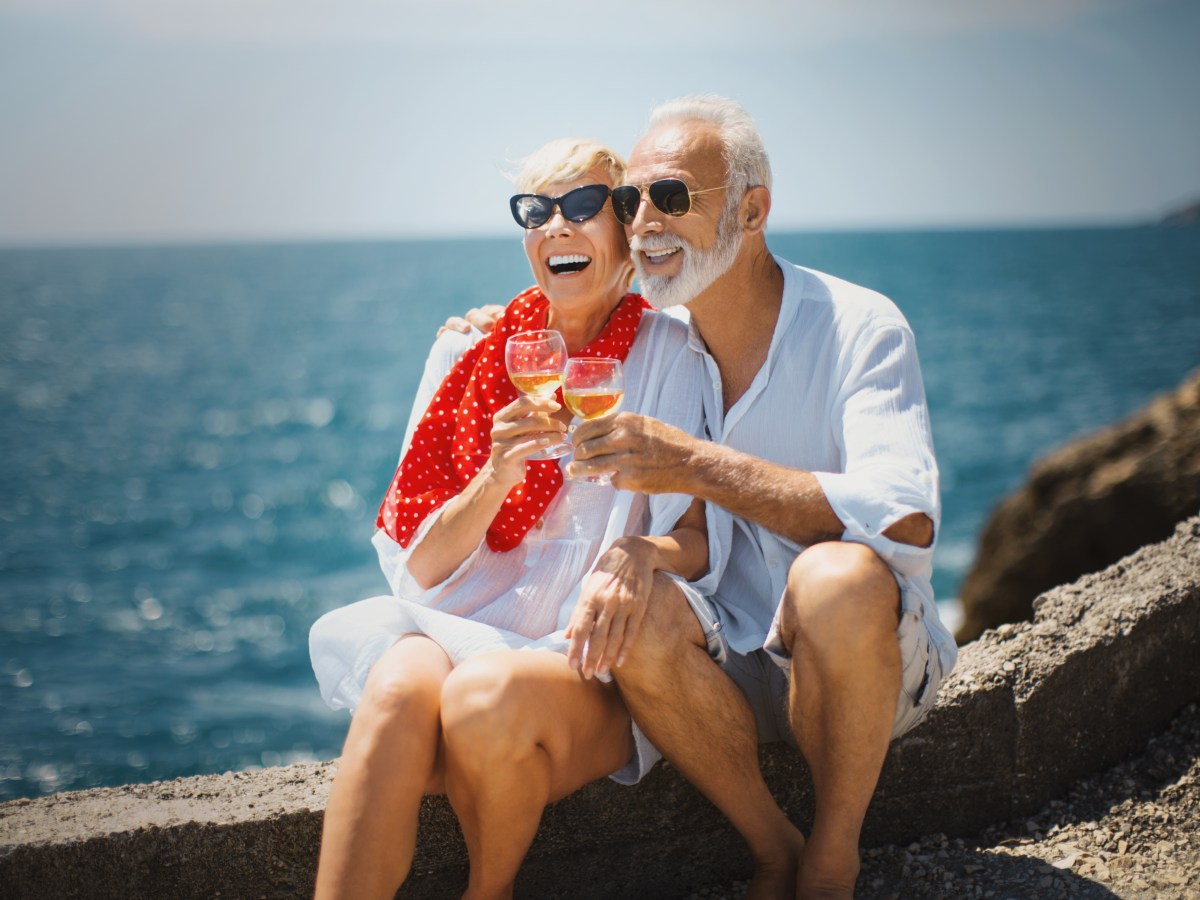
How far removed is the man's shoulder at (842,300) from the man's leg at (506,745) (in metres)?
1.32

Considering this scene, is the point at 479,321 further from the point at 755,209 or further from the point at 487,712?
the point at 487,712

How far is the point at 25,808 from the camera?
3.27m

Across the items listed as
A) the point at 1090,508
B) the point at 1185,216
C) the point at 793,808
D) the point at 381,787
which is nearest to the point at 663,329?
the point at 793,808

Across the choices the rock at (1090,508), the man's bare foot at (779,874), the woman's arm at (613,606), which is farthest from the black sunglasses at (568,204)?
the rock at (1090,508)

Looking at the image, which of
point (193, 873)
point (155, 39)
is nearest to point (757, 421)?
point (193, 873)

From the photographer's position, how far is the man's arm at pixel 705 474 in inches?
114

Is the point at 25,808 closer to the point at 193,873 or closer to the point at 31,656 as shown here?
the point at 193,873

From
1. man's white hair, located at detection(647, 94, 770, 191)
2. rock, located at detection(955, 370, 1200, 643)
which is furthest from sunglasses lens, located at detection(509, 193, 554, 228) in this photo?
rock, located at detection(955, 370, 1200, 643)

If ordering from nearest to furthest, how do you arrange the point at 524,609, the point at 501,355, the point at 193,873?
the point at 193,873 → the point at 524,609 → the point at 501,355

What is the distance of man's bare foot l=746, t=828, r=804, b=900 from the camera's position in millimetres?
2885

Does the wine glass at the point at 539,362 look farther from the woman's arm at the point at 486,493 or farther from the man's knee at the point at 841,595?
the man's knee at the point at 841,595

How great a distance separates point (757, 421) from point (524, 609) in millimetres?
904

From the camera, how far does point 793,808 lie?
133 inches

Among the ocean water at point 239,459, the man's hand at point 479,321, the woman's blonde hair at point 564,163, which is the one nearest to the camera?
the woman's blonde hair at point 564,163
